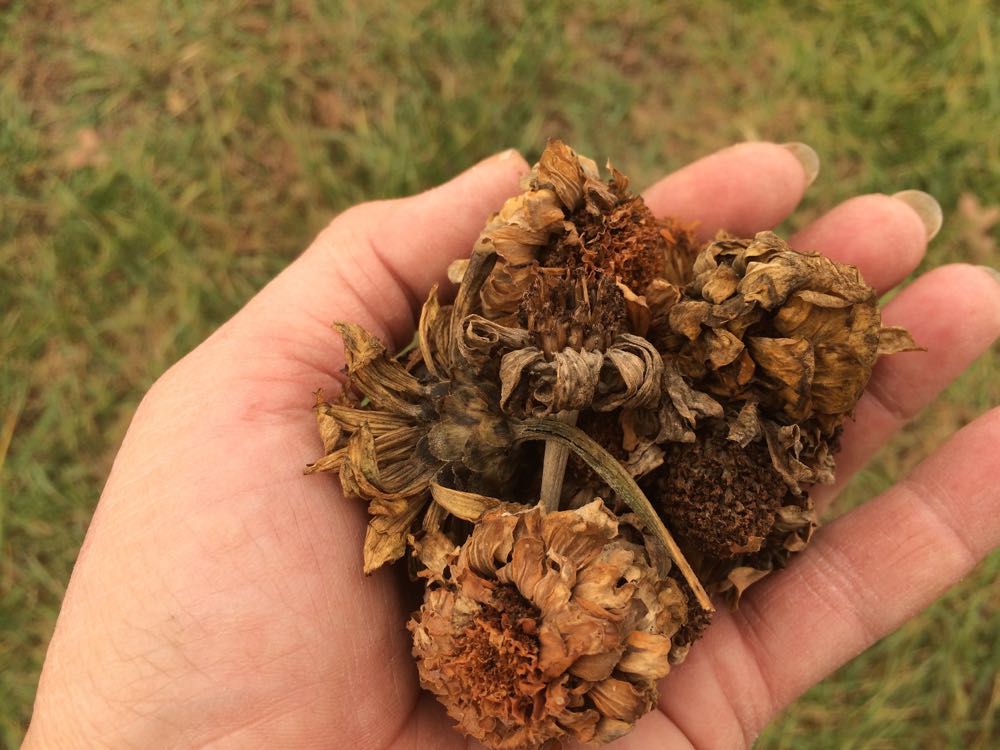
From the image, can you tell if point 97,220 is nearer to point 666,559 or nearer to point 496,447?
point 496,447

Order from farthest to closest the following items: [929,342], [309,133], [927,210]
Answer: [309,133]
[927,210]
[929,342]

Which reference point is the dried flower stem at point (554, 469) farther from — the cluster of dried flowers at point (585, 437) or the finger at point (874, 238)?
the finger at point (874, 238)

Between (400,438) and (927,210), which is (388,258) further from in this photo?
(927,210)

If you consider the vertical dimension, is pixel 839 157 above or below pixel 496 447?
above

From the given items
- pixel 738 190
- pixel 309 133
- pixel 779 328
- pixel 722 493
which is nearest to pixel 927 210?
pixel 738 190

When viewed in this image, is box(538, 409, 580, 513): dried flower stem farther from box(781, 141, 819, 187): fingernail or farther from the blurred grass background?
the blurred grass background

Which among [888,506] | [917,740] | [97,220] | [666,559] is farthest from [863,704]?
[97,220]
